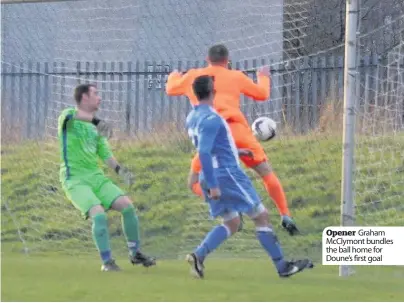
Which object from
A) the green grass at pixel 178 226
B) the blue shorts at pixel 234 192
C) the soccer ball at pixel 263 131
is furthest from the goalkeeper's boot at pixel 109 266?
the soccer ball at pixel 263 131

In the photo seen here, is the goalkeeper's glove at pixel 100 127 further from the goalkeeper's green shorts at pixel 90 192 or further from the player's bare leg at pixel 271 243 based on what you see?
the player's bare leg at pixel 271 243

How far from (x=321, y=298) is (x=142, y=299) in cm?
128

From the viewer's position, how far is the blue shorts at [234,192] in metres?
9.15

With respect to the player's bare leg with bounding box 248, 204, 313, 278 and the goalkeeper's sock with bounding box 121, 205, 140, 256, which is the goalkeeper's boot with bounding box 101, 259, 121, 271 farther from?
the player's bare leg with bounding box 248, 204, 313, 278

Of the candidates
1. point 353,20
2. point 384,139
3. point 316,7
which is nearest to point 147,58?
point 316,7

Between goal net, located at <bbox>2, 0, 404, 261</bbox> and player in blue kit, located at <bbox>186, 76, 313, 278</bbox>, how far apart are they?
107 inches

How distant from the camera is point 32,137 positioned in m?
15.4

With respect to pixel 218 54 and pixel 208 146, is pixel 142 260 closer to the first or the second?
pixel 208 146

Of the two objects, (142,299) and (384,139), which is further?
(384,139)

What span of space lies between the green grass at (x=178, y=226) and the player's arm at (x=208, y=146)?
32.2 inches

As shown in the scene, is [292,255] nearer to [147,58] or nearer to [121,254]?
[121,254]

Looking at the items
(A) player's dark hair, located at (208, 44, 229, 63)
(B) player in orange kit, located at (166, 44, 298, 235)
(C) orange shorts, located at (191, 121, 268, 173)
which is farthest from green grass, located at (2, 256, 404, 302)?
(A) player's dark hair, located at (208, 44, 229, 63)

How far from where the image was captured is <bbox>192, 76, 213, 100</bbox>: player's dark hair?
9.18m

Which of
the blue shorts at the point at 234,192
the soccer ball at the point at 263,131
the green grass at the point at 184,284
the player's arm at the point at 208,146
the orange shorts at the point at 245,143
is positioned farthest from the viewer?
→ the soccer ball at the point at 263,131
